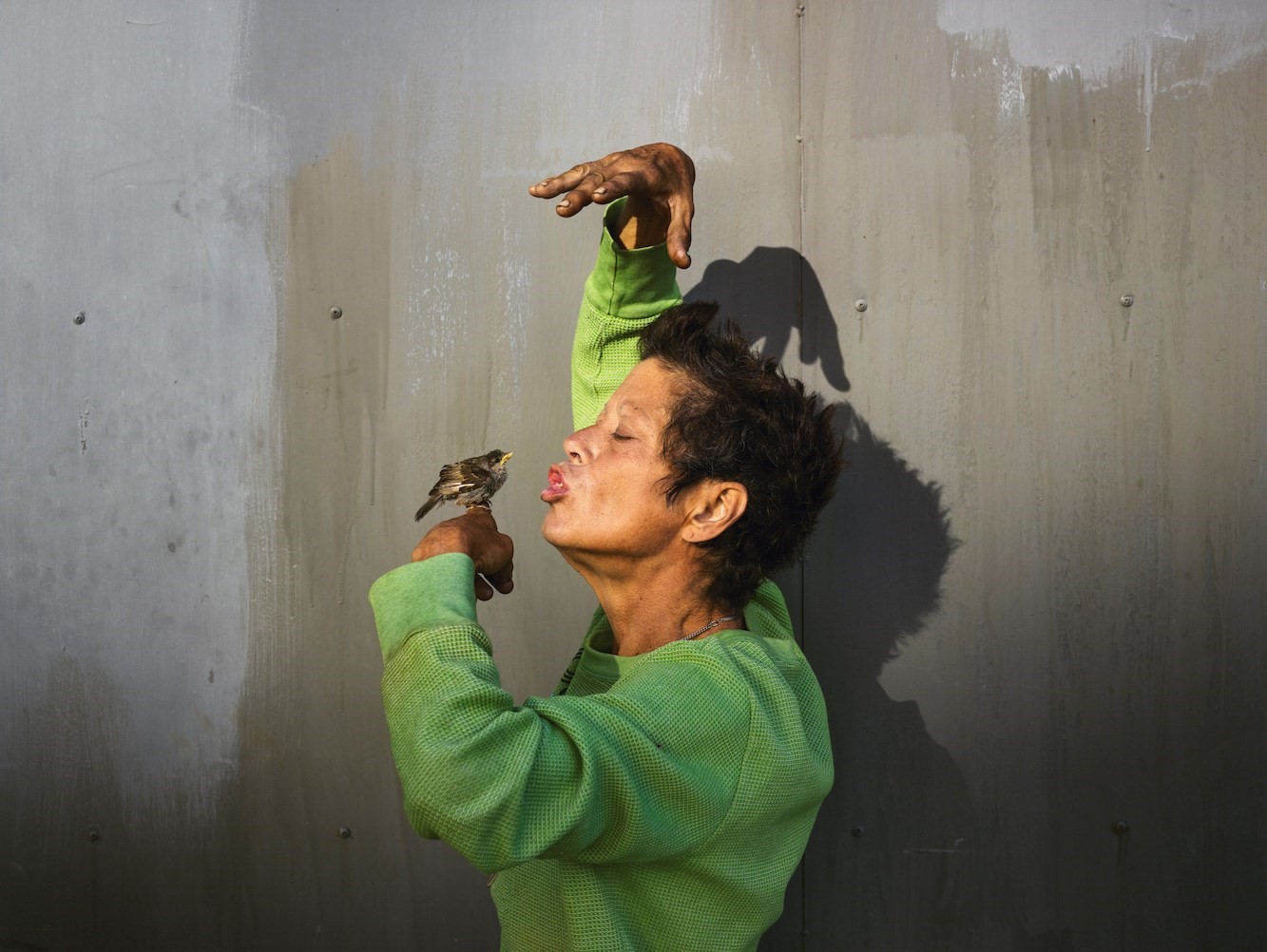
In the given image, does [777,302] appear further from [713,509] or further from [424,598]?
[424,598]

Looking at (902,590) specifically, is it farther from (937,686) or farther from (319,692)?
(319,692)

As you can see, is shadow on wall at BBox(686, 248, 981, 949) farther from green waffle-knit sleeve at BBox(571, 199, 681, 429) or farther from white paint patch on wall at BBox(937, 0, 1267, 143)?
white paint patch on wall at BBox(937, 0, 1267, 143)

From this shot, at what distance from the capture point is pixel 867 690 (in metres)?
1.78

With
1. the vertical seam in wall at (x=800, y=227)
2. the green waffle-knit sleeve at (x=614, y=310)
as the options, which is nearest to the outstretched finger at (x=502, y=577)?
the green waffle-knit sleeve at (x=614, y=310)

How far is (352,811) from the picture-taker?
186 centimetres

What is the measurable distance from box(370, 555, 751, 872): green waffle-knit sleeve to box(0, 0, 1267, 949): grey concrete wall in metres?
0.76

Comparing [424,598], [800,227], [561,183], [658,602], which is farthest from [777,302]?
[424,598]

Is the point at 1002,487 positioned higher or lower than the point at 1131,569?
higher

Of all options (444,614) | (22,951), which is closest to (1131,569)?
(444,614)

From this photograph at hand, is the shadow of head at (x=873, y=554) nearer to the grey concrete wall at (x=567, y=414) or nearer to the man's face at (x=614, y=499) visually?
the grey concrete wall at (x=567, y=414)

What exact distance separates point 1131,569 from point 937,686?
0.36 metres

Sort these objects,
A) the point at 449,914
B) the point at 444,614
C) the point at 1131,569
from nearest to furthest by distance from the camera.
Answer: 1. the point at 444,614
2. the point at 1131,569
3. the point at 449,914

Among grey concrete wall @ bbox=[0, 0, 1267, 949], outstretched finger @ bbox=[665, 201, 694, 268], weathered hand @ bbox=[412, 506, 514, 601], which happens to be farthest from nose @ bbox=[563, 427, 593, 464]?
grey concrete wall @ bbox=[0, 0, 1267, 949]

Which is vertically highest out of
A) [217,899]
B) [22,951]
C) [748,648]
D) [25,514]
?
[25,514]
